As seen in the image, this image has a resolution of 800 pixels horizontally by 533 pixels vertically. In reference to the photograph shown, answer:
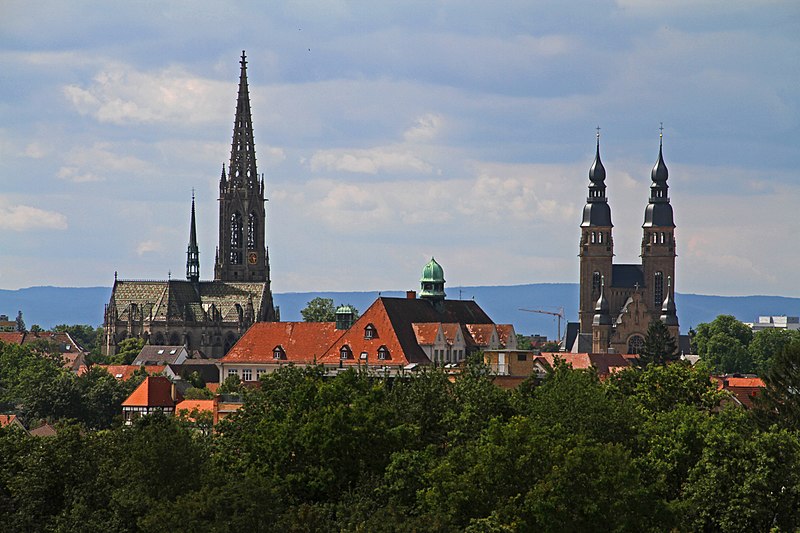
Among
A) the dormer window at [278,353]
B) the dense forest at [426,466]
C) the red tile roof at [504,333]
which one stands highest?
the red tile roof at [504,333]

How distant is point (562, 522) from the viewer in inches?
2660

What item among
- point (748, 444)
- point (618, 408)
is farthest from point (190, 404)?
point (748, 444)

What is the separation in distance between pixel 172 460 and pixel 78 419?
254ft

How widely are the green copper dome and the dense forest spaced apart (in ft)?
223

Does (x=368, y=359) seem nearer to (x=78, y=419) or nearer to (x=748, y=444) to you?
(x=78, y=419)

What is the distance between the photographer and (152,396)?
15100 cm

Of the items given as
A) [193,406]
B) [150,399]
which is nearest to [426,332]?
[193,406]

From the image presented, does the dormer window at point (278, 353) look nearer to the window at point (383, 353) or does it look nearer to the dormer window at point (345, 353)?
the dormer window at point (345, 353)

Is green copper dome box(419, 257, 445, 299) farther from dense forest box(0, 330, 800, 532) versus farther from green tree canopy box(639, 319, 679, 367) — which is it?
dense forest box(0, 330, 800, 532)

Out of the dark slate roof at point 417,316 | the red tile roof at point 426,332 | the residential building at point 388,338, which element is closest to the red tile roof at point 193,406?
the residential building at point 388,338

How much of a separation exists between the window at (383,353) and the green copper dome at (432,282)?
18190 mm

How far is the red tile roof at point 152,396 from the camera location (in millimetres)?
149625

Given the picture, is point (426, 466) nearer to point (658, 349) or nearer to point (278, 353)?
point (278, 353)

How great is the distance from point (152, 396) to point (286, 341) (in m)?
16.0
